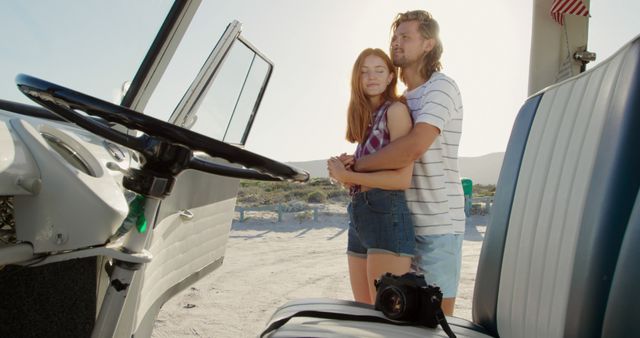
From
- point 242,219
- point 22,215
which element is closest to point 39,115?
point 22,215

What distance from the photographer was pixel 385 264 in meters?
1.73

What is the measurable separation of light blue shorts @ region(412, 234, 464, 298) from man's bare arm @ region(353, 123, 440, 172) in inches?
11.4

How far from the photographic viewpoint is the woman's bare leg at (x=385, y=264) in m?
1.72

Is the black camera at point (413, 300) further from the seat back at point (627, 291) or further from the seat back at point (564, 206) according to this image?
the seat back at point (627, 291)

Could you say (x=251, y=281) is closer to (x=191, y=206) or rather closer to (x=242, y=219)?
(x=191, y=206)

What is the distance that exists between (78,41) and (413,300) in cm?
132

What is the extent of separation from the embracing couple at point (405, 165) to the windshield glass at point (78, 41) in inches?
31.8

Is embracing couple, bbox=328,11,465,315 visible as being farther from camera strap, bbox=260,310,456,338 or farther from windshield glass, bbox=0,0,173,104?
windshield glass, bbox=0,0,173,104

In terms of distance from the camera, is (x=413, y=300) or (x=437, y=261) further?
(x=437, y=261)

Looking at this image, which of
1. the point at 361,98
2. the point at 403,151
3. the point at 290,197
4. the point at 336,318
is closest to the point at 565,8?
the point at 361,98

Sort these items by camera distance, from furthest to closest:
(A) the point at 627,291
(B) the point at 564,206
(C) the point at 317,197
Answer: (C) the point at 317,197, (B) the point at 564,206, (A) the point at 627,291

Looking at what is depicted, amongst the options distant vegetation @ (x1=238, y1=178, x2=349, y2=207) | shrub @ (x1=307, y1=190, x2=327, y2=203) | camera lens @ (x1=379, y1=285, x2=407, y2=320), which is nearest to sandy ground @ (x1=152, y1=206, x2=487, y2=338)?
camera lens @ (x1=379, y1=285, x2=407, y2=320)

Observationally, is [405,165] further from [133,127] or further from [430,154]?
[133,127]

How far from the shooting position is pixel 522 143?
143cm
